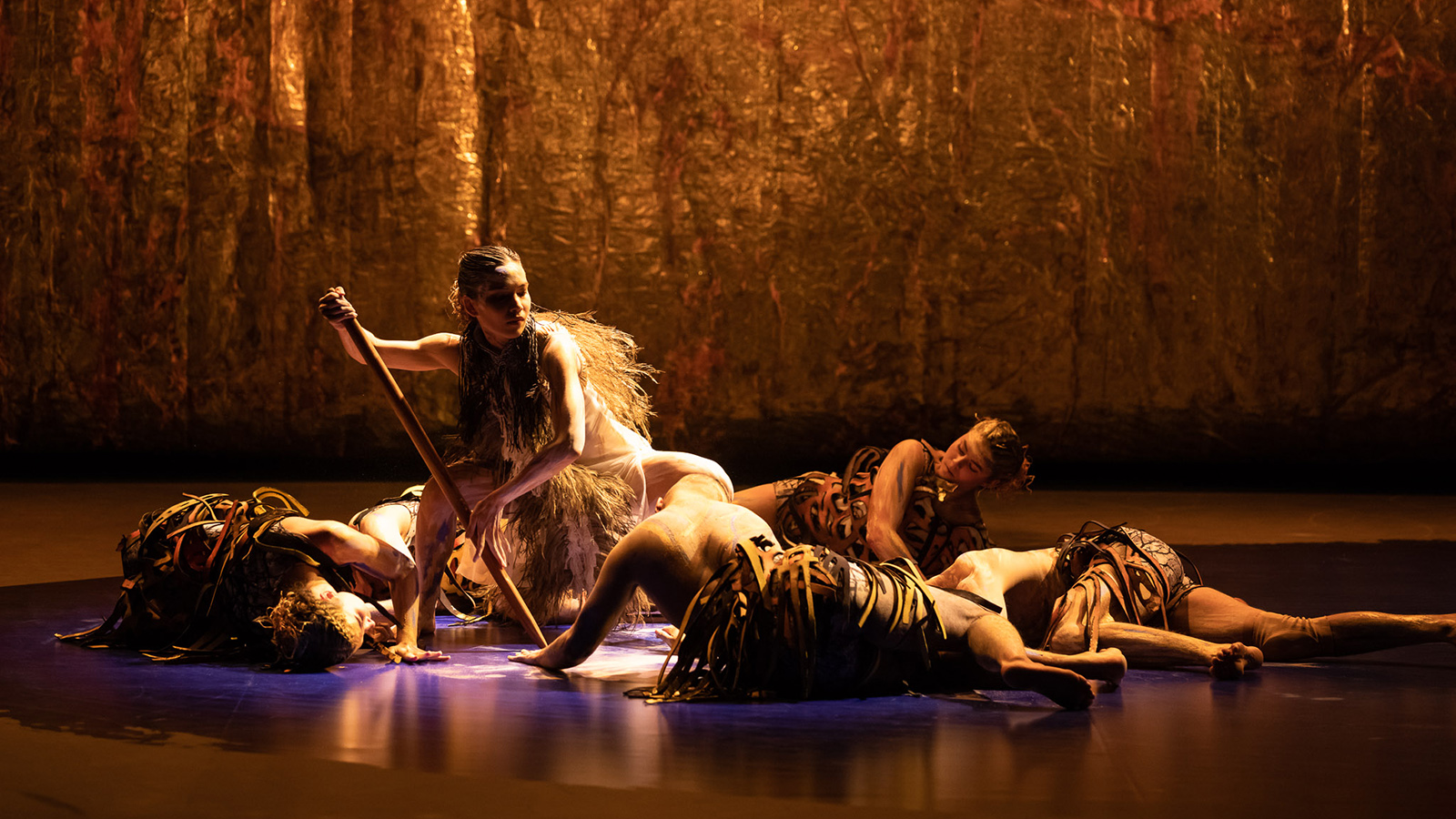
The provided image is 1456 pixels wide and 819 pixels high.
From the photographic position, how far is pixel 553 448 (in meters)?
3.23

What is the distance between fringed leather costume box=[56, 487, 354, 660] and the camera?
3.16 meters

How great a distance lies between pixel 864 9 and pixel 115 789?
5862mm

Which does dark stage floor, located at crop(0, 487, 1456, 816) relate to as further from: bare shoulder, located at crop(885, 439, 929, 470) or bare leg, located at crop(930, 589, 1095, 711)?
bare shoulder, located at crop(885, 439, 929, 470)

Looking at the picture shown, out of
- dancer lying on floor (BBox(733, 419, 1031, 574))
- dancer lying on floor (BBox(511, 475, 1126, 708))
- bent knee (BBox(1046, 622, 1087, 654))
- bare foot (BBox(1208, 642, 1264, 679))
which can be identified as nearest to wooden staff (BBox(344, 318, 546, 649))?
dancer lying on floor (BBox(511, 475, 1126, 708))

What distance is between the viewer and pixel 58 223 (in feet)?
23.5

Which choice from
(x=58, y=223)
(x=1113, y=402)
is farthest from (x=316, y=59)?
(x=1113, y=402)

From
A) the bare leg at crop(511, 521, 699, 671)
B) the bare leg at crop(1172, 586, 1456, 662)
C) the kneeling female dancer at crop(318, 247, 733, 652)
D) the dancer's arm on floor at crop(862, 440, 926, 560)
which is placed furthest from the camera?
the dancer's arm on floor at crop(862, 440, 926, 560)

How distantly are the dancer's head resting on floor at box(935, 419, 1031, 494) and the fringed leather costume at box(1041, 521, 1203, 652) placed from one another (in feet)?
0.93

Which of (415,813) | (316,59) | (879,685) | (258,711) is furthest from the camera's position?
(316,59)

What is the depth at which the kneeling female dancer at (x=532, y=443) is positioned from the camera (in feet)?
10.8

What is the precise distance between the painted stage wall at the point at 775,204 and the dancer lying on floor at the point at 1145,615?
4083 millimetres

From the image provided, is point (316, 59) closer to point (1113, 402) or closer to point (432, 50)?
point (432, 50)

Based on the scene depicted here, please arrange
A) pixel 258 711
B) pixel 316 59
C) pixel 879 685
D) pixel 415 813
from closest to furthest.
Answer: pixel 415 813
pixel 258 711
pixel 879 685
pixel 316 59

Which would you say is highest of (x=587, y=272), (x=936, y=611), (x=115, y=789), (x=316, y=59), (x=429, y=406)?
(x=316, y=59)
